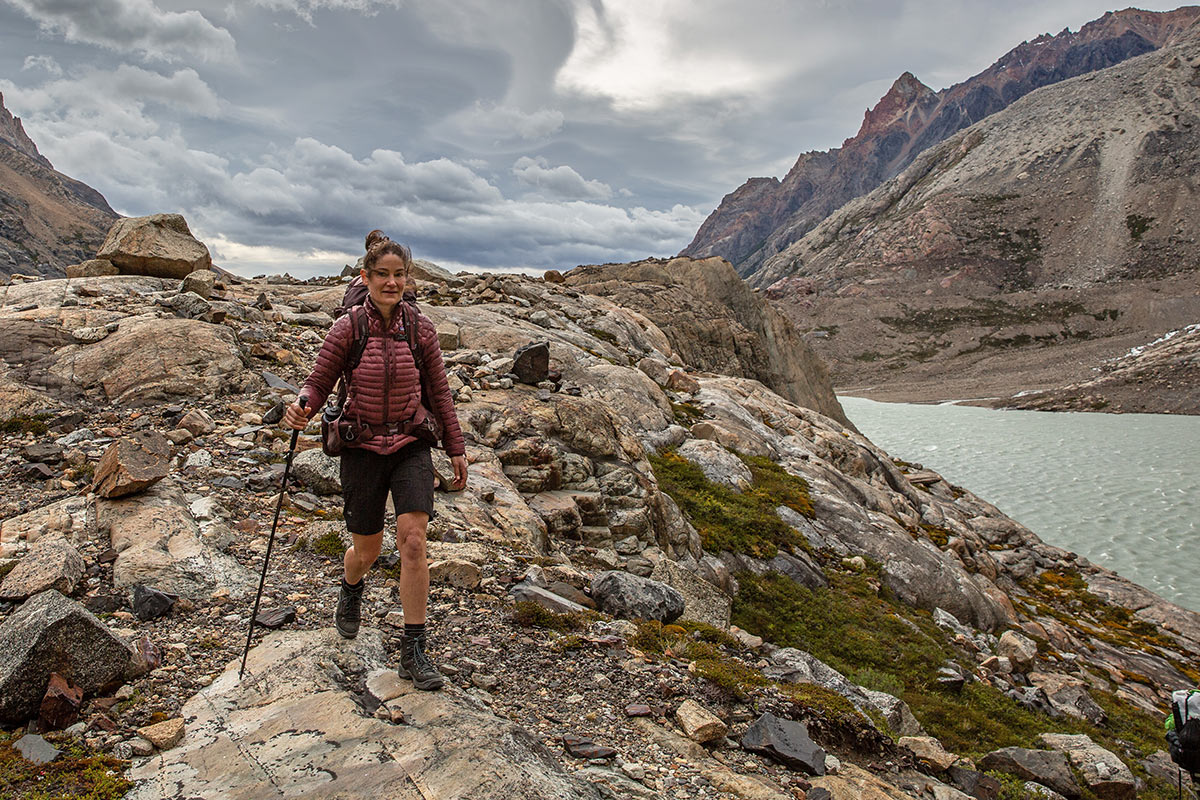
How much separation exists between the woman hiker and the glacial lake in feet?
109

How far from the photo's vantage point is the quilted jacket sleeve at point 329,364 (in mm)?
5379

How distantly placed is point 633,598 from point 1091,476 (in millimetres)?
50460

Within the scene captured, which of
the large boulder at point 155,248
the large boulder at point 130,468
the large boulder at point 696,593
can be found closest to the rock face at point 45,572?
the large boulder at point 130,468

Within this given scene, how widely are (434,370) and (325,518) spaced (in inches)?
151

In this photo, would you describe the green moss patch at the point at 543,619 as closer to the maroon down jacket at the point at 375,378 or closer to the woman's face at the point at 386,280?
the maroon down jacket at the point at 375,378

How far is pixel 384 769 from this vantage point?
13.2ft

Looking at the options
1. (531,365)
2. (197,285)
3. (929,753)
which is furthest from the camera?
(197,285)

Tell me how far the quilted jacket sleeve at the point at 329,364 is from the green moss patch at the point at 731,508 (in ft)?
32.3

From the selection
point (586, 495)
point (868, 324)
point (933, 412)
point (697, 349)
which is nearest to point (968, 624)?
point (586, 495)

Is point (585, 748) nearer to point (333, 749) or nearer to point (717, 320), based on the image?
point (333, 749)

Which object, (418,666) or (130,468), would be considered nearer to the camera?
(418,666)

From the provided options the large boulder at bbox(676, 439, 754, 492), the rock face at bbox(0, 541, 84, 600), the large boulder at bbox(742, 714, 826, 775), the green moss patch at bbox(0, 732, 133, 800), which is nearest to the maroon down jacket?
the green moss patch at bbox(0, 732, 133, 800)

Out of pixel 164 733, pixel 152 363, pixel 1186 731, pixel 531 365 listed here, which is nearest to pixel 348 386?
pixel 164 733

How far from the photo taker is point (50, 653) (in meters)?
4.50
